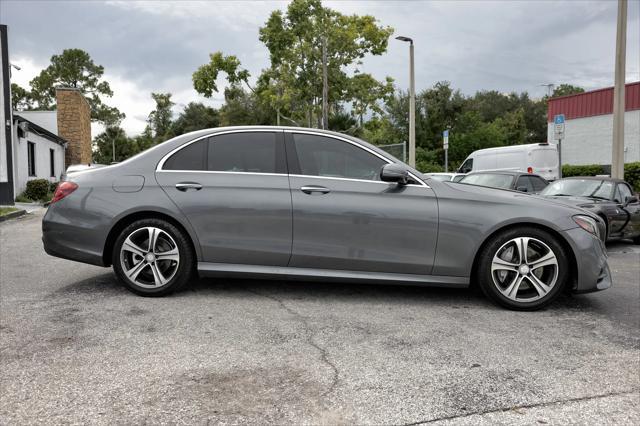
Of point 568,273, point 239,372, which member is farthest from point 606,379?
point 239,372

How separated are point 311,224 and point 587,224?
7.93 feet

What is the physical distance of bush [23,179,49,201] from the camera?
19.8m

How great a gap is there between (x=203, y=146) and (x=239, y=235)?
0.92 m

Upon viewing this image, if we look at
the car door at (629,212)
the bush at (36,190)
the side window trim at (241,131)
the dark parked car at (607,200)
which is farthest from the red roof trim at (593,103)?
the bush at (36,190)

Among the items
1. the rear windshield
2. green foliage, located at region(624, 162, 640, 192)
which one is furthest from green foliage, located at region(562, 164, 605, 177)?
the rear windshield

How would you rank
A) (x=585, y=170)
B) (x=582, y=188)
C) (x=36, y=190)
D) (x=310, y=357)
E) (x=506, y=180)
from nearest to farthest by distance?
1. (x=310, y=357)
2. (x=582, y=188)
3. (x=506, y=180)
4. (x=36, y=190)
5. (x=585, y=170)

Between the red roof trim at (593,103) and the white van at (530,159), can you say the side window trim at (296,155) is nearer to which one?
the white van at (530,159)

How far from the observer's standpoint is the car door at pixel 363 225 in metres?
4.43

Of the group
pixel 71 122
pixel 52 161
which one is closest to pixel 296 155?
pixel 52 161

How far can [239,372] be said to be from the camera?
293 cm

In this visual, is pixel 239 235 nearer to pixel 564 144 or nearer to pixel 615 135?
pixel 615 135

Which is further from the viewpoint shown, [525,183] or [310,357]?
[525,183]

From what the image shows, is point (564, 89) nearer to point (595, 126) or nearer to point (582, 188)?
point (595, 126)

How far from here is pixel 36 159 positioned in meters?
22.0
